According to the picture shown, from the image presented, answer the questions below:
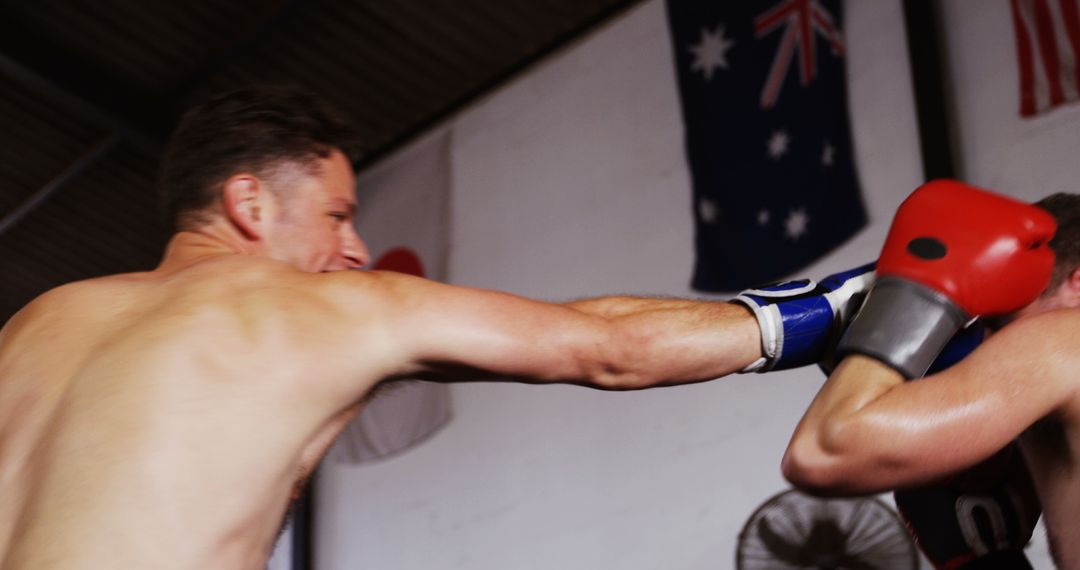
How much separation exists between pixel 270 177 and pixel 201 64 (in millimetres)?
5072

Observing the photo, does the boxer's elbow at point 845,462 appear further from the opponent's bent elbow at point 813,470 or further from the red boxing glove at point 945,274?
Result: the red boxing glove at point 945,274

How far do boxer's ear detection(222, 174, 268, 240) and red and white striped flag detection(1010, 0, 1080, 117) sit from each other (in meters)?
3.17

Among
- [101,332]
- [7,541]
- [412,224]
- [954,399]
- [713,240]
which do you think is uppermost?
[412,224]

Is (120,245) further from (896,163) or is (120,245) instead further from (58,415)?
(58,415)

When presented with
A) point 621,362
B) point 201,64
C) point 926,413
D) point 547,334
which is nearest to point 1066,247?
point 926,413

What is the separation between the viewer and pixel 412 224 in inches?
276

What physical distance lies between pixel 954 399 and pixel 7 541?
144 cm

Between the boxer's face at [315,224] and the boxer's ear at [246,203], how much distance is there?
0.09 ft

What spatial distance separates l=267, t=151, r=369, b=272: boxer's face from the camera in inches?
88.9

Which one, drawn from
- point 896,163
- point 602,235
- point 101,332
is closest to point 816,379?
point 896,163

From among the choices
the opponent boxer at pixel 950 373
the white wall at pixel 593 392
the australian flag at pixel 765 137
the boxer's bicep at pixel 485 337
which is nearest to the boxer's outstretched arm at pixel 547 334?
the boxer's bicep at pixel 485 337

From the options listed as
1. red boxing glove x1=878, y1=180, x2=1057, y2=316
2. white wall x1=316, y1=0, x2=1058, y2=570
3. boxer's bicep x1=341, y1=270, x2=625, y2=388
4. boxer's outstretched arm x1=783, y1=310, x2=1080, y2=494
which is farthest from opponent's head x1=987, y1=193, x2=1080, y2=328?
white wall x1=316, y1=0, x2=1058, y2=570

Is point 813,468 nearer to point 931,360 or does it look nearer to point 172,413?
point 931,360

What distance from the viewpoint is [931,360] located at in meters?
2.00
